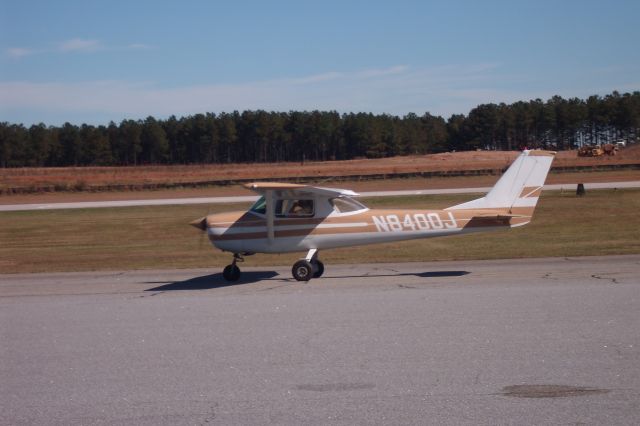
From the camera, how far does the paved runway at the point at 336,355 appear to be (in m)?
6.67

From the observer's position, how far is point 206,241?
28.1m

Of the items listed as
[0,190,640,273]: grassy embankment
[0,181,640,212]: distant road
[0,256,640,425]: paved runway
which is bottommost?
[0,190,640,273]: grassy embankment

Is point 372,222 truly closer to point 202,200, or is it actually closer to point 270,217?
point 270,217

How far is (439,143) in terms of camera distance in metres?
138

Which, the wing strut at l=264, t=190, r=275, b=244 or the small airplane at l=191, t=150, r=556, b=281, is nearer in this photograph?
the small airplane at l=191, t=150, r=556, b=281

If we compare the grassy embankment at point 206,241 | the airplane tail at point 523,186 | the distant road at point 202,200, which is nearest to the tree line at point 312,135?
the distant road at point 202,200

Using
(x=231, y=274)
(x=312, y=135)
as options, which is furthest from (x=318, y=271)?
(x=312, y=135)

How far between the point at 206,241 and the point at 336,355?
66.0 ft

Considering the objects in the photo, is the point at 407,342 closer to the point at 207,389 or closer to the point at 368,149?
the point at 207,389

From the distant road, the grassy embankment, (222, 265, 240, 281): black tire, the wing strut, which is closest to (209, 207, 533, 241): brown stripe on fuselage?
the wing strut

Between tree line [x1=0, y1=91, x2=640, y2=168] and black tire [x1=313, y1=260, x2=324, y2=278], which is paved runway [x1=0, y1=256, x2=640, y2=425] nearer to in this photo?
black tire [x1=313, y1=260, x2=324, y2=278]

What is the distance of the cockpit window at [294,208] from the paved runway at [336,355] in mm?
2634

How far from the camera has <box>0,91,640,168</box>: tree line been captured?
118 meters

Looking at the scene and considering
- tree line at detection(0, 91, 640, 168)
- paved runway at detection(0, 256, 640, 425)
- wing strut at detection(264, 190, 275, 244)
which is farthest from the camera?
tree line at detection(0, 91, 640, 168)
